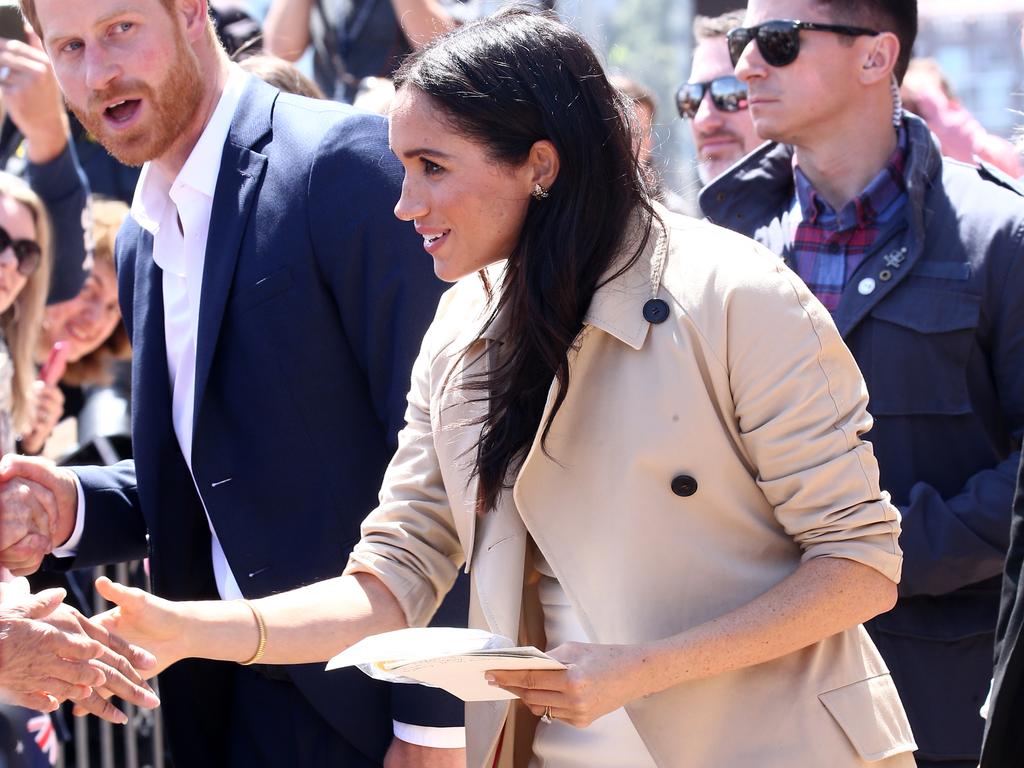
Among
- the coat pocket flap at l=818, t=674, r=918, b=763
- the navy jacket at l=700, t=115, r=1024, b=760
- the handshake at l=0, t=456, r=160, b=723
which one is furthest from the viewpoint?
the navy jacket at l=700, t=115, r=1024, b=760

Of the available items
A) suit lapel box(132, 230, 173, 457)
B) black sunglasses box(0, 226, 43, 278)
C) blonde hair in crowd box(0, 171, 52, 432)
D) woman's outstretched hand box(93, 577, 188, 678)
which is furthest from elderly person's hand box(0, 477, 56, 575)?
black sunglasses box(0, 226, 43, 278)

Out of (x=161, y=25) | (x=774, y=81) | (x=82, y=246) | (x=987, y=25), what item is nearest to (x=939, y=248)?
(x=774, y=81)

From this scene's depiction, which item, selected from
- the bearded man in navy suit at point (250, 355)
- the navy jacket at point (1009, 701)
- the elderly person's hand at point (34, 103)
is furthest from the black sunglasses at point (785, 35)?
the elderly person's hand at point (34, 103)

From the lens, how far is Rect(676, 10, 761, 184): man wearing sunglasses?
495 centimetres

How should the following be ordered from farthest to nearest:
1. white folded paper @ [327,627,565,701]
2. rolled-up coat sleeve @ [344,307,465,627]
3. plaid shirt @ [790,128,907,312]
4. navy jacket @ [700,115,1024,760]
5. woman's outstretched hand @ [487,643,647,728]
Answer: plaid shirt @ [790,128,907,312]
navy jacket @ [700,115,1024,760]
rolled-up coat sleeve @ [344,307,465,627]
woman's outstretched hand @ [487,643,647,728]
white folded paper @ [327,627,565,701]

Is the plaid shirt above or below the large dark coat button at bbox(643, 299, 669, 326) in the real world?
below

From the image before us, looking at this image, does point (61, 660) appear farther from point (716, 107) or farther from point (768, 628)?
point (716, 107)

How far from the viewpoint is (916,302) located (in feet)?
11.3

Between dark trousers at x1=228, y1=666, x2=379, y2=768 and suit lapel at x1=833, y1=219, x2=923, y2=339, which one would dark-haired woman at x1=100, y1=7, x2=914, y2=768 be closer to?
dark trousers at x1=228, y1=666, x2=379, y2=768

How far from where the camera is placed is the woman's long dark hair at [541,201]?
235 centimetres

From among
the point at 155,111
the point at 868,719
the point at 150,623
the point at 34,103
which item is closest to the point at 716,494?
the point at 868,719

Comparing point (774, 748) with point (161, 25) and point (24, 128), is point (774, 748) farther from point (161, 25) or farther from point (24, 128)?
point (24, 128)

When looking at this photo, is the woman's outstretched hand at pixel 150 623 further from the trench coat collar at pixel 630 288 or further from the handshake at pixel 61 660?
the trench coat collar at pixel 630 288

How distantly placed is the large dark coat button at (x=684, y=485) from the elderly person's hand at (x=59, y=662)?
3.15 feet
